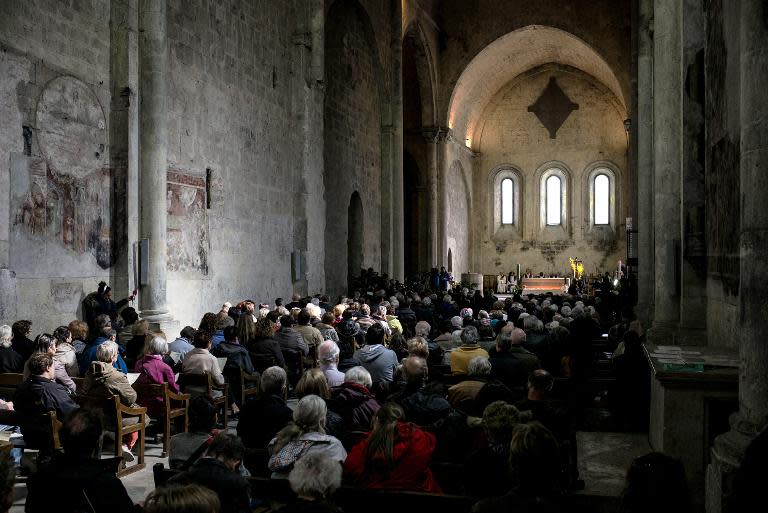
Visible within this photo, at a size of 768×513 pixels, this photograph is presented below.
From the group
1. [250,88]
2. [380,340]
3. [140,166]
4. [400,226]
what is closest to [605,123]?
[400,226]

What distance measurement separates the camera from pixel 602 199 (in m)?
36.1

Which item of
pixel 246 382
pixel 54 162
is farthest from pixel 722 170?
pixel 54 162

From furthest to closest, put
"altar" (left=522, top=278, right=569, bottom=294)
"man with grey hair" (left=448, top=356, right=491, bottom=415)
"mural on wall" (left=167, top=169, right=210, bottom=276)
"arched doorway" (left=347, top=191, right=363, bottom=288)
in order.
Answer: "altar" (left=522, top=278, right=569, bottom=294) < "arched doorway" (left=347, top=191, right=363, bottom=288) < "mural on wall" (left=167, top=169, right=210, bottom=276) < "man with grey hair" (left=448, top=356, right=491, bottom=415)

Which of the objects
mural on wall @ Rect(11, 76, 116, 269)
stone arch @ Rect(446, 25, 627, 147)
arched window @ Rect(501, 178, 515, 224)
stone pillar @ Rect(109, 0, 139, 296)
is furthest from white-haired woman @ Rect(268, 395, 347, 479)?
arched window @ Rect(501, 178, 515, 224)

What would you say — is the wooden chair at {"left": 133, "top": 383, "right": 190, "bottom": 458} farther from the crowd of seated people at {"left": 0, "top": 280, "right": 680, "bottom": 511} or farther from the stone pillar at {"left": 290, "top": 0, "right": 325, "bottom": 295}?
the stone pillar at {"left": 290, "top": 0, "right": 325, "bottom": 295}

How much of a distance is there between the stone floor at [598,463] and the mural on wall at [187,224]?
602 cm

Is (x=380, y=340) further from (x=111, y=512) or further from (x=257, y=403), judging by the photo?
(x=111, y=512)

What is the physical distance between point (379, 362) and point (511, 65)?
93.0 ft

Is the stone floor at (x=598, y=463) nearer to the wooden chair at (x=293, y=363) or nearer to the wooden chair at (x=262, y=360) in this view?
the wooden chair at (x=262, y=360)

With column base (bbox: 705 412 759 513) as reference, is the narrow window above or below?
above

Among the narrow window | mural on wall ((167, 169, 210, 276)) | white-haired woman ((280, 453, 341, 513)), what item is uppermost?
the narrow window

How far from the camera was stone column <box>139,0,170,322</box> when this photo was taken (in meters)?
12.1

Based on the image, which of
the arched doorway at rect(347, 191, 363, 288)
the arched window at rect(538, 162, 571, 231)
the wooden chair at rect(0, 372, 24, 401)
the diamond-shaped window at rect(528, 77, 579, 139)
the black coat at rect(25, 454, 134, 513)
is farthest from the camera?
the arched window at rect(538, 162, 571, 231)

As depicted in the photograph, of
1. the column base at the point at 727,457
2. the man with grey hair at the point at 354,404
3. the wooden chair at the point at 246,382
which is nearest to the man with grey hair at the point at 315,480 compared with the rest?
the column base at the point at 727,457
